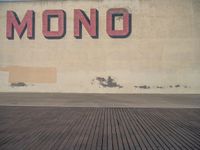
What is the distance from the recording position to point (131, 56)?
88.5 ft

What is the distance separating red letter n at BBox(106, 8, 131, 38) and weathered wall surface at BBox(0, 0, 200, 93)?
1.66 ft

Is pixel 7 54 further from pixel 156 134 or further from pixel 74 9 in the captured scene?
pixel 156 134

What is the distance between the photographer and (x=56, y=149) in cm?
704

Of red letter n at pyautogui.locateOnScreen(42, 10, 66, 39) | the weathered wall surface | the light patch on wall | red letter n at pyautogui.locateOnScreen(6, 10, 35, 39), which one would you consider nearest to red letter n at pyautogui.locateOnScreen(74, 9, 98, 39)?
the weathered wall surface

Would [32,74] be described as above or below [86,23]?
below

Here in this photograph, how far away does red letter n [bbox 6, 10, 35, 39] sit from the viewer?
2773 cm

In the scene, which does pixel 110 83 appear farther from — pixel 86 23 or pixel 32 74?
pixel 32 74

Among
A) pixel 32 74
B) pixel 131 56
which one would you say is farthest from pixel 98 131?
pixel 32 74

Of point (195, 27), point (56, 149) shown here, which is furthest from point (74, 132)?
point (195, 27)

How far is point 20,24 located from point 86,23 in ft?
25.2

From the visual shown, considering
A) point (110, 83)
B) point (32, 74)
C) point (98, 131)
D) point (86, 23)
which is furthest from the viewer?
point (32, 74)

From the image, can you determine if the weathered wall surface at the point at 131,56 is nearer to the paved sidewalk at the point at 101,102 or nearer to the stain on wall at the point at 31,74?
the stain on wall at the point at 31,74

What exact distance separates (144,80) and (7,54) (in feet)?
52.3

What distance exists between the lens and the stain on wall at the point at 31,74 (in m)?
27.5
